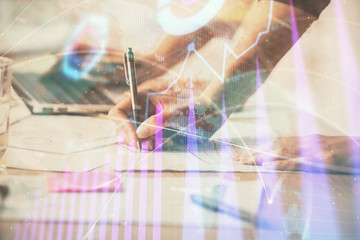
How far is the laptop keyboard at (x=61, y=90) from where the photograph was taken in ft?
2.00

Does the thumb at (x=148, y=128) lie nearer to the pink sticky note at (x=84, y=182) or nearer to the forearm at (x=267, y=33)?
the pink sticky note at (x=84, y=182)

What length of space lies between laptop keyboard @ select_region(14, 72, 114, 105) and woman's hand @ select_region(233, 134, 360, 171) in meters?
0.36

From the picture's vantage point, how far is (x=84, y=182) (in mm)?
595

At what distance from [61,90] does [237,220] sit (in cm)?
45

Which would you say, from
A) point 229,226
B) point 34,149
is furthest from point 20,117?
point 229,226

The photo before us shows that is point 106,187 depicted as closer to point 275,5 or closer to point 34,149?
point 34,149

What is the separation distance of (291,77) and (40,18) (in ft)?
1.79

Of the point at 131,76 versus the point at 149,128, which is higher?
the point at 131,76

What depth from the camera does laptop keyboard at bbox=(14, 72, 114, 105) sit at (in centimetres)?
61

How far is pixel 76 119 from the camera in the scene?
61cm

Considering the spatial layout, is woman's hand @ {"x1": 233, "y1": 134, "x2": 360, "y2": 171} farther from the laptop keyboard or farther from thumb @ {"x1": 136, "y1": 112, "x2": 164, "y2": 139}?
the laptop keyboard

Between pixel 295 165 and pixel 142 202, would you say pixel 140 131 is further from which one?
pixel 295 165
